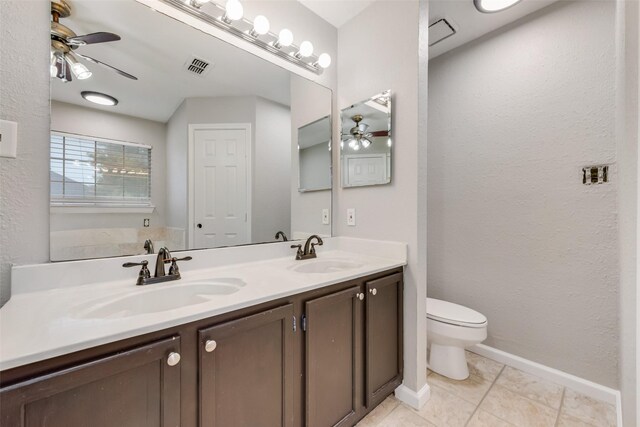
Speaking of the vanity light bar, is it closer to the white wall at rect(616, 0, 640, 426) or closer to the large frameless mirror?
the large frameless mirror

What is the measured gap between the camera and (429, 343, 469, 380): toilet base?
169 cm

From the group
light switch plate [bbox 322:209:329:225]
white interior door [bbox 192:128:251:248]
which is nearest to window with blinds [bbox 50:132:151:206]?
white interior door [bbox 192:128:251:248]

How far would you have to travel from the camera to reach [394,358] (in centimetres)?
144

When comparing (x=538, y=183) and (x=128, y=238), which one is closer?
(x=128, y=238)

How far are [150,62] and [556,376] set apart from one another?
296 cm

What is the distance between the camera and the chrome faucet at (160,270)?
104cm

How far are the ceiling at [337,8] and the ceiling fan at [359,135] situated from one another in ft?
2.34

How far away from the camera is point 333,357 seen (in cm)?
113

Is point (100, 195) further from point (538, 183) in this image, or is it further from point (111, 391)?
point (538, 183)

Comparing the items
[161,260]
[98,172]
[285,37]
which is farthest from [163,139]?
[285,37]

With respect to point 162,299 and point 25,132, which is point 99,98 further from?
point 162,299

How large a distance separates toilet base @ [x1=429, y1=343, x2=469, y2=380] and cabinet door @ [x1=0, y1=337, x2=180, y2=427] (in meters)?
1.64

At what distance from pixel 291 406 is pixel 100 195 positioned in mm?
1173

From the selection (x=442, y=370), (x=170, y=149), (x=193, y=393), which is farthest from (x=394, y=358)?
(x=170, y=149)
